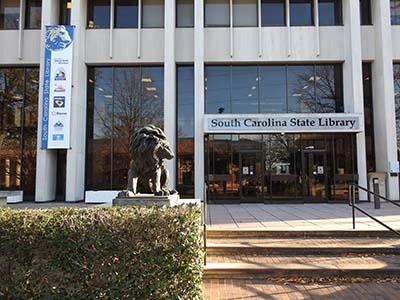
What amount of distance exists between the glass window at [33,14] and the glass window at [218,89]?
968cm

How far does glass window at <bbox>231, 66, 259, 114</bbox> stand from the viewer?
17.4 meters

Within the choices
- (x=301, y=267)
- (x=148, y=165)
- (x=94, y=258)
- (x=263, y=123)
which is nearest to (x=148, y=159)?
(x=148, y=165)

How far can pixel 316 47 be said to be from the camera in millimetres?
17156

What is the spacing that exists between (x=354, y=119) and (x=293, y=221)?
8234 millimetres

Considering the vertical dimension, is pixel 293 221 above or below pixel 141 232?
below

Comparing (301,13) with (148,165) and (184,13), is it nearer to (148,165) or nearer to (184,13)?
(184,13)

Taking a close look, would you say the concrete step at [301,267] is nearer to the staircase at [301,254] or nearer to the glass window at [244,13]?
the staircase at [301,254]

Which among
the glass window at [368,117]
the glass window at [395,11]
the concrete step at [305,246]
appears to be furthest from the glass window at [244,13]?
the concrete step at [305,246]

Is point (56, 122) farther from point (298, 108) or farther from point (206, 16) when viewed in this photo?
point (298, 108)

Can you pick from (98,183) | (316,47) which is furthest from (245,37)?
(98,183)

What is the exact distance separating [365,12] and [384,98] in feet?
17.0

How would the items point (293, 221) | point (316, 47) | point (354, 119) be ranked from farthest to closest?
point (316, 47)
point (354, 119)
point (293, 221)

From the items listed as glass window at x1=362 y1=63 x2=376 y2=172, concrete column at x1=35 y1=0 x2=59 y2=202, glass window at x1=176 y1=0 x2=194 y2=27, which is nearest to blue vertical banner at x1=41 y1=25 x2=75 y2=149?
concrete column at x1=35 y1=0 x2=59 y2=202

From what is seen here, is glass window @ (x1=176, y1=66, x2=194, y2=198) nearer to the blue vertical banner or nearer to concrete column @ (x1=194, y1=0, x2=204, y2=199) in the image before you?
concrete column @ (x1=194, y1=0, x2=204, y2=199)
